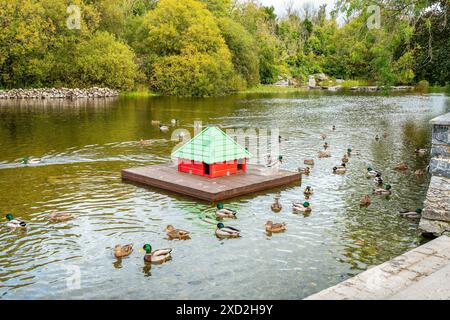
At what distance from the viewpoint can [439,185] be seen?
14836 millimetres

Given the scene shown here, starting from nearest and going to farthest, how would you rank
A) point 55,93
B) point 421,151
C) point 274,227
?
point 274,227
point 421,151
point 55,93

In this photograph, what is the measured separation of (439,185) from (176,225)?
27.6ft

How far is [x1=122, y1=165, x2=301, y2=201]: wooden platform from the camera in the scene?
64.3 feet

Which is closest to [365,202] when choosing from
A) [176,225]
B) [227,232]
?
[227,232]

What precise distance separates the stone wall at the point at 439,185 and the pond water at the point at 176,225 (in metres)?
0.91

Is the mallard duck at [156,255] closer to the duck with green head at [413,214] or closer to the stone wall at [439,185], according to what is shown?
the stone wall at [439,185]

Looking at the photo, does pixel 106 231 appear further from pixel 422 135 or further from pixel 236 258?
pixel 422 135

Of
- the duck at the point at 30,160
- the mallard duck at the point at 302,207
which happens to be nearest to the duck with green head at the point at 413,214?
the mallard duck at the point at 302,207

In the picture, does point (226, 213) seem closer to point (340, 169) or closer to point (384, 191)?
point (384, 191)

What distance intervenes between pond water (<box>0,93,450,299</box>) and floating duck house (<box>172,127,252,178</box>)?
2208 mm

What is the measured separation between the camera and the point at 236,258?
13969 millimetres

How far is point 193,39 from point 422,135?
156ft
